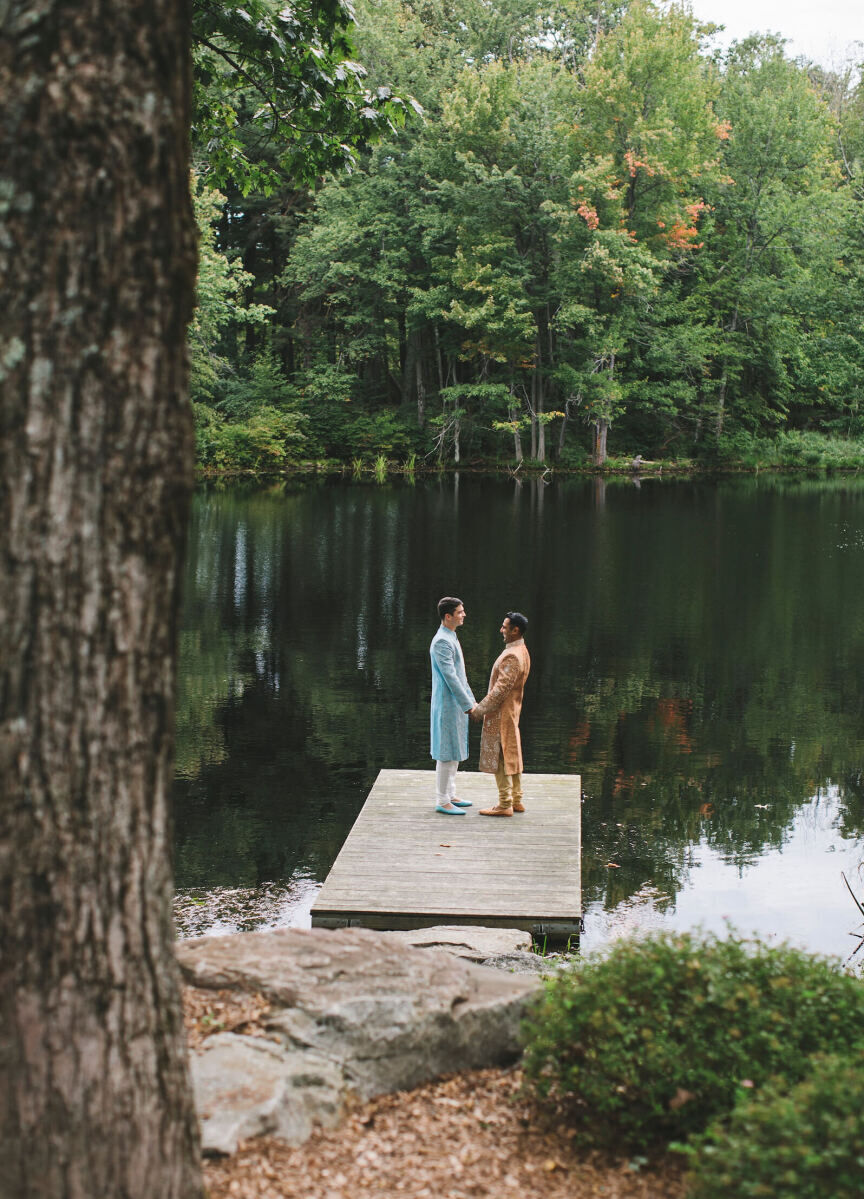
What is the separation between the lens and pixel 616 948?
4.15 metres

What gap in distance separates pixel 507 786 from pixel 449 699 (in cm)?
92

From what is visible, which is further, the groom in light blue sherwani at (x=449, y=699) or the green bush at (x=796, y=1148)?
the groom in light blue sherwani at (x=449, y=699)

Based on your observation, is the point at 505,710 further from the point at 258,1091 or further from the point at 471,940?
the point at 258,1091

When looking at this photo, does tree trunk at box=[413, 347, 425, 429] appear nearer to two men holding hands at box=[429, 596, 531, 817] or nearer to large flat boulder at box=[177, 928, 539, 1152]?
two men holding hands at box=[429, 596, 531, 817]

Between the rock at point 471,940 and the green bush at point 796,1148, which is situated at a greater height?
the green bush at point 796,1148

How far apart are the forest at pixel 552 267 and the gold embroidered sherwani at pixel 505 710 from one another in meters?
33.1

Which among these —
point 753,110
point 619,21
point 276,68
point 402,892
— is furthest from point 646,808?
point 619,21

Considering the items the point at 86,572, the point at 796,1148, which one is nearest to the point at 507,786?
the point at 796,1148

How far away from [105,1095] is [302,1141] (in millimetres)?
981

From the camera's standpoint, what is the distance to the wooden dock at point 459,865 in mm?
8344

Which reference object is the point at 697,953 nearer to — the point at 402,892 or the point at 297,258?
the point at 402,892

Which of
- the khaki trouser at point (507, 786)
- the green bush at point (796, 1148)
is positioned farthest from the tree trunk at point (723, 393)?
the green bush at point (796, 1148)

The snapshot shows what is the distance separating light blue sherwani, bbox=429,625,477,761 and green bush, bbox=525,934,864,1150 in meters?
5.81

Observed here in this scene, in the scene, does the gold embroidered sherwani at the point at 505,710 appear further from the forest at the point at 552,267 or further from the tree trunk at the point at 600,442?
the tree trunk at the point at 600,442
